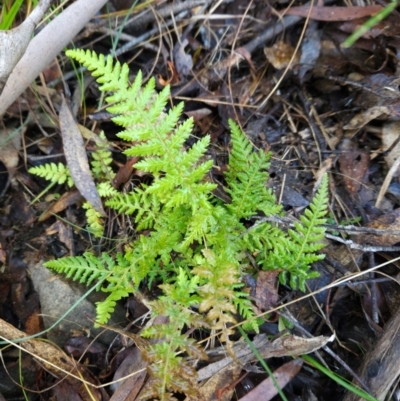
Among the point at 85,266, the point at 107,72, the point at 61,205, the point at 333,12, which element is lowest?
the point at 85,266

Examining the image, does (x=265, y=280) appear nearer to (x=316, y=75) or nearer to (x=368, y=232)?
(x=368, y=232)

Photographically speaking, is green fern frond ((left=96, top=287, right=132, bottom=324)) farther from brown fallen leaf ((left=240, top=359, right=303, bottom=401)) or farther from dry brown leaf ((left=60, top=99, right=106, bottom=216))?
brown fallen leaf ((left=240, top=359, right=303, bottom=401))

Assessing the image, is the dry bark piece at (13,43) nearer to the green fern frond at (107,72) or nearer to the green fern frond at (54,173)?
the green fern frond at (107,72)

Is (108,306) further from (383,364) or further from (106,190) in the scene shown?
(383,364)

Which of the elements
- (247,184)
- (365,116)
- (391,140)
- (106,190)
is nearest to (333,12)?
(365,116)

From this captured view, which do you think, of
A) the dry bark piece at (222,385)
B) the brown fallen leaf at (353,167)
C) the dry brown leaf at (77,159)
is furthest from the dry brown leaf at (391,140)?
the dry brown leaf at (77,159)

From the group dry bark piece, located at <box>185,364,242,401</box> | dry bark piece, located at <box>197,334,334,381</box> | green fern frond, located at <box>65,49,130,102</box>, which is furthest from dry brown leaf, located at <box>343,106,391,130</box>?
dry bark piece, located at <box>185,364,242,401</box>

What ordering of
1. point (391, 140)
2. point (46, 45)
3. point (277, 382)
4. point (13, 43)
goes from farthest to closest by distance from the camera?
point (391, 140)
point (46, 45)
point (277, 382)
point (13, 43)
